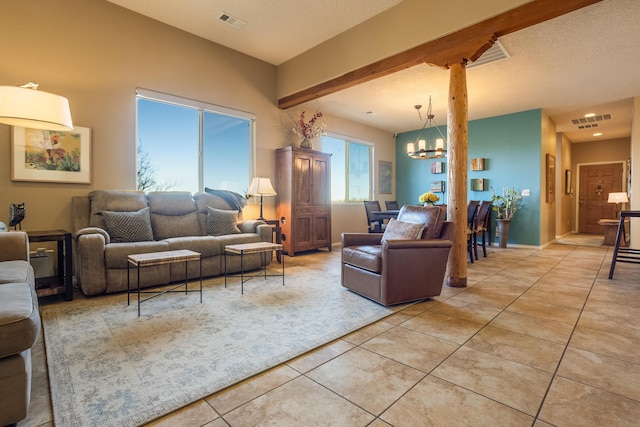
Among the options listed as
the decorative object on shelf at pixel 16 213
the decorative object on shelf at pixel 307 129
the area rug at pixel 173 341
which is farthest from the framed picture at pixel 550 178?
the decorative object on shelf at pixel 16 213

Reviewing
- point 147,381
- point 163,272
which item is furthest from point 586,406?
point 163,272

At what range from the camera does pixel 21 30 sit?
324cm

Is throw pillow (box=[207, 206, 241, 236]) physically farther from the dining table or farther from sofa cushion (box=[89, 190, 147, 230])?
the dining table

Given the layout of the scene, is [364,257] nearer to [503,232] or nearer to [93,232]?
[93,232]

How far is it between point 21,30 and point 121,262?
264cm

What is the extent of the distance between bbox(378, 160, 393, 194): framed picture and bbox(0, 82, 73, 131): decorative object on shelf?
671 centimetres

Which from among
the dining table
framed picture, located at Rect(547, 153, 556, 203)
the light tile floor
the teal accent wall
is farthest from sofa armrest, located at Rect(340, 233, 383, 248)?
framed picture, located at Rect(547, 153, 556, 203)

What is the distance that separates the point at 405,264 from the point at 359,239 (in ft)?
2.42

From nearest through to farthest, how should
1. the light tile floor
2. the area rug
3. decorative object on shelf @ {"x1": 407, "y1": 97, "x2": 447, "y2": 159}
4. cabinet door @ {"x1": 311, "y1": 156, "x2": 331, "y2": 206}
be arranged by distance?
the light tile floor → the area rug → decorative object on shelf @ {"x1": 407, "y1": 97, "x2": 447, "y2": 159} → cabinet door @ {"x1": 311, "y1": 156, "x2": 331, "y2": 206}

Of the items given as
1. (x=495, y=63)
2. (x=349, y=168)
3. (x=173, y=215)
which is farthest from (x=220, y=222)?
(x=495, y=63)

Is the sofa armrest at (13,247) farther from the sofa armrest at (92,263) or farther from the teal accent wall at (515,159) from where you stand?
the teal accent wall at (515,159)

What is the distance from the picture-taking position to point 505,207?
6730mm

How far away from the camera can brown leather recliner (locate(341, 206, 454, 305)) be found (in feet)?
9.20

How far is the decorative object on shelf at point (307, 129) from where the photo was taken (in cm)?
584
